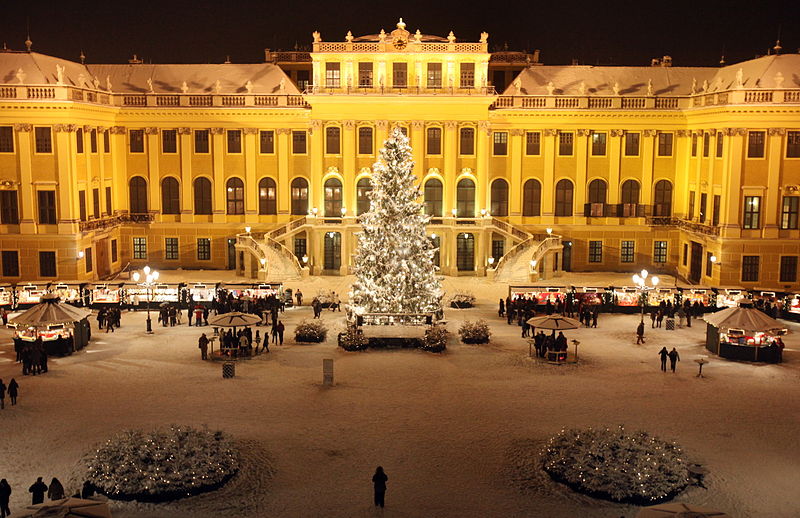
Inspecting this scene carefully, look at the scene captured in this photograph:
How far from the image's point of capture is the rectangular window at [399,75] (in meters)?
57.7

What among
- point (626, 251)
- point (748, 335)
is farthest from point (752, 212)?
point (748, 335)

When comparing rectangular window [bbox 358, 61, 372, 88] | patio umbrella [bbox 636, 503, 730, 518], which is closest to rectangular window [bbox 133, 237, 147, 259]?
rectangular window [bbox 358, 61, 372, 88]

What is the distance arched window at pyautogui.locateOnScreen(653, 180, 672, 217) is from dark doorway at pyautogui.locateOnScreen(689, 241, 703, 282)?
407 centimetres

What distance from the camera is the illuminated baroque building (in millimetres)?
57125

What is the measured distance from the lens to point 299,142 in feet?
198

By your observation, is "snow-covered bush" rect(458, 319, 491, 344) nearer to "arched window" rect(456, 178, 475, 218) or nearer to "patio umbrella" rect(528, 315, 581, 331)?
"patio umbrella" rect(528, 315, 581, 331)

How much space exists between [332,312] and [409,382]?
1457 centimetres

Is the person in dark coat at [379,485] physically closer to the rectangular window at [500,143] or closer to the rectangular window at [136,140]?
the rectangular window at [500,143]

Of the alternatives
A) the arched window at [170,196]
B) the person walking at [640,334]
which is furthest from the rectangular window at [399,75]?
the person walking at [640,334]

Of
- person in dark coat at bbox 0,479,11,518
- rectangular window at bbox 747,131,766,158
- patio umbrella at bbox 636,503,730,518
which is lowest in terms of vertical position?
person in dark coat at bbox 0,479,11,518

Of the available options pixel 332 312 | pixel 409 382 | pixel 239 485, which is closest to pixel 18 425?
pixel 239 485

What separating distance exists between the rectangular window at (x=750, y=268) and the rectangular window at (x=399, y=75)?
24.8 m

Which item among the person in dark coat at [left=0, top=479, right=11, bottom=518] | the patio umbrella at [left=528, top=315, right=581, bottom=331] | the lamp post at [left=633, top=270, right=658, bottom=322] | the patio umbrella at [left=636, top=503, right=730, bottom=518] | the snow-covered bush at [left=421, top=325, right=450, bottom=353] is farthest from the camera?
the lamp post at [left=633, top=270, right=658, bottom=322]

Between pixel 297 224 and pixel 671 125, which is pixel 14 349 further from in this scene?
pixel 671 125
